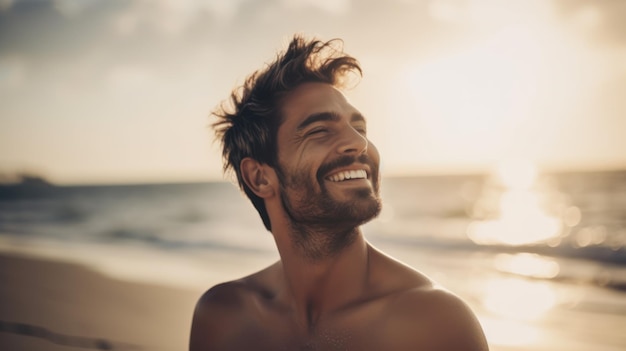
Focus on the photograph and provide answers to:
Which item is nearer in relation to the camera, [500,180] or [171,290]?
[171,290]

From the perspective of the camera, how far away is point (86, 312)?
25.8 feet

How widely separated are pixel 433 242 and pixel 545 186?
48482mm

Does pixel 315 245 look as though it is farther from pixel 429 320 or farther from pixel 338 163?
pixel 429 320

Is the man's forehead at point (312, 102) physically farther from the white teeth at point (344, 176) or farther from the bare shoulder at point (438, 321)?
the bare shoulder at point (438, 321)

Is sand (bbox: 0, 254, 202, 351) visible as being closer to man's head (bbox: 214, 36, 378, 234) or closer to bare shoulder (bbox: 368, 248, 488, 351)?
man's head (bbox: 214, 36, 378, 234)

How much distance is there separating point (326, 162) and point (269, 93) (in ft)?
2.22

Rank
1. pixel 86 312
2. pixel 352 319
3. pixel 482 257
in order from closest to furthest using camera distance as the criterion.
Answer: pixel 352 319 → pixel 86 312 → pixel 482 257

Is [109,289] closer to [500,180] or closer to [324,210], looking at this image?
[324,210]

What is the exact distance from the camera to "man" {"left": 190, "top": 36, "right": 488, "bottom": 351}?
2928 mm

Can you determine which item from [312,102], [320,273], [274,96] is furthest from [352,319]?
[274,96]

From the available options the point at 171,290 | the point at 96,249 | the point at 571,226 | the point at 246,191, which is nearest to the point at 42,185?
the point at 96,249

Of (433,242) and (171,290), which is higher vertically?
(433,242)

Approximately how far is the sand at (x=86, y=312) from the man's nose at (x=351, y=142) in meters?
4.08

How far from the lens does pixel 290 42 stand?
3.67 metres
